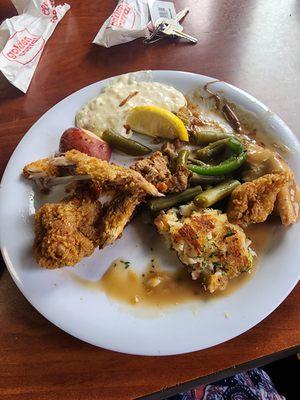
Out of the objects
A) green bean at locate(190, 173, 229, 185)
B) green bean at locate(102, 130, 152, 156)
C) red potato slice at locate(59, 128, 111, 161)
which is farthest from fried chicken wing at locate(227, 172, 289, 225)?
red potato slice at locate(59, 128, 111, 161)

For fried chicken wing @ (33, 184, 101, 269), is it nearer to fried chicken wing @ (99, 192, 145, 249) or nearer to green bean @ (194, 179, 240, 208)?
fried chicken wing @ (99, 192, 145, 249)

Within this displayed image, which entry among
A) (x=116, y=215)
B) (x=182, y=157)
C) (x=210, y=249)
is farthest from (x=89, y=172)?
(x=210, y=249)

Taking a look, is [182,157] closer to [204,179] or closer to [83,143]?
[204,179]

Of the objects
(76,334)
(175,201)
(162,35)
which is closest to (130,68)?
(162,35)

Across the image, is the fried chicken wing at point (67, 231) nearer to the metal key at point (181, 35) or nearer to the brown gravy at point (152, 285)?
the brown gravy at point (152, 285)

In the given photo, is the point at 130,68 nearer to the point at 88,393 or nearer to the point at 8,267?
the point at 8,267

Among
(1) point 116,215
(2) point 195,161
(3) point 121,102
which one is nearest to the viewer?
(1) point 116,215
